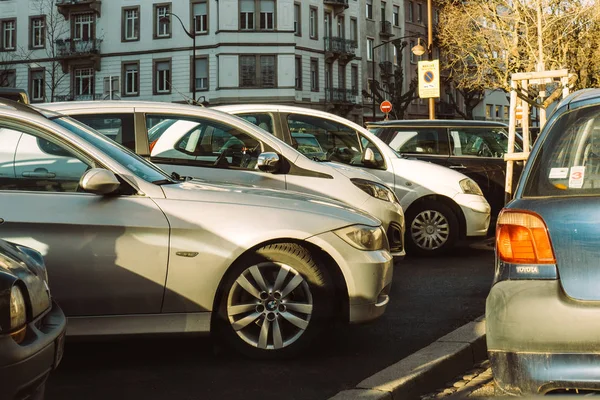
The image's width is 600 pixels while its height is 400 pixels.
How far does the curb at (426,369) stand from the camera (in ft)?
15.4

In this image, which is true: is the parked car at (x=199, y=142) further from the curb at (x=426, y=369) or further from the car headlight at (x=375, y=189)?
the curb at (x=426, y=369)

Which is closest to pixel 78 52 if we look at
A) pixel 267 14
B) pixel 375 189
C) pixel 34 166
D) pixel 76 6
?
pixel 76 6

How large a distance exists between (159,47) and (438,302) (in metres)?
49.5

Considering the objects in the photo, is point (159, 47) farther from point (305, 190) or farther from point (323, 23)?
point (305, 190)

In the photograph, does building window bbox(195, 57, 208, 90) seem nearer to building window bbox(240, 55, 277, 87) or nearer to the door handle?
building window bbox(240, 55, 277, 87)

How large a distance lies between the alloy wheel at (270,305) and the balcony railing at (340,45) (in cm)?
5214

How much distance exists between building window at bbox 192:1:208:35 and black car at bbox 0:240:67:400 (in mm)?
51354

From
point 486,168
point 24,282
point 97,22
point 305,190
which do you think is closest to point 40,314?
point 24,282

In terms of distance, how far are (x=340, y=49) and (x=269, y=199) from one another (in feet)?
174

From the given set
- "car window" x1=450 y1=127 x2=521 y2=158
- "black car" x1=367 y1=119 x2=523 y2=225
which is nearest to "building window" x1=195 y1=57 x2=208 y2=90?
"black car" x1=367 y1=119 x2=523 y2=225

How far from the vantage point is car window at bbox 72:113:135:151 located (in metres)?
8.18

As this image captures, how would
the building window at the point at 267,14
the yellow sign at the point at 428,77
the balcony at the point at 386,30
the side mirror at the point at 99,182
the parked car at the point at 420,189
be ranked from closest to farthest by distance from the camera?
1. the side mirror at the point at 99,182
2. the parked car at the point at 420,189
3. the yellow sign at the point at 428,77
4. the building window at the point at 267,14
5. the balcony at the point at 386,30

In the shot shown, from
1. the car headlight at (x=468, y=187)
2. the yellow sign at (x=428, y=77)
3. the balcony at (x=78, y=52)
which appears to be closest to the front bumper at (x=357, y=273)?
the car headlight at (x=468, y=187)

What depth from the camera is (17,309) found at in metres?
3.54
